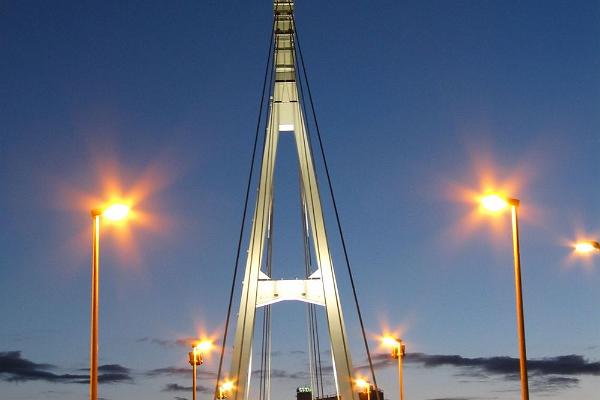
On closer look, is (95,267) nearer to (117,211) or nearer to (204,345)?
(117,211)

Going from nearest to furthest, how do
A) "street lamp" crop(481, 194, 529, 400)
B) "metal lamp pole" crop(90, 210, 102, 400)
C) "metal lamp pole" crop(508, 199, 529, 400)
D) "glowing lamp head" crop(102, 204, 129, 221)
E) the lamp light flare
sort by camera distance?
1. "metal lamp pole" crop(90, 210, 102, 400)
2. "glowing lamp head" crop(102, 204, 129, 221)
3. "metal lamp pole" crop(508, 199, 529, 400)
4. "street lamp" crop(481, 194, 529, 400)
5. the lamp light flare

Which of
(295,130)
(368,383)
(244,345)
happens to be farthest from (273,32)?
(368,383)

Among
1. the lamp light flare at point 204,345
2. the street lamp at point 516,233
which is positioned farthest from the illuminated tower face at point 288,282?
the street lamp at point 516,233

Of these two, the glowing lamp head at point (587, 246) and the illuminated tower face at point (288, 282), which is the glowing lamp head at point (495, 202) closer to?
the glowing lamp head at point (587, 246)

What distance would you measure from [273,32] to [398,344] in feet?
43.0

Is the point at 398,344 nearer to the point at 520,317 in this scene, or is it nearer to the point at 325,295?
the point at 325,295

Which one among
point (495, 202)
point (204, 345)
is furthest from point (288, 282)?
point (495, 202)

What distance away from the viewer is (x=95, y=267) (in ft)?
55.9

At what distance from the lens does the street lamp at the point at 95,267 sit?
16281 millimetres

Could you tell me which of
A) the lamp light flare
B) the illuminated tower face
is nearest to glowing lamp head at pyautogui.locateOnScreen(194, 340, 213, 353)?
the lamp light flare

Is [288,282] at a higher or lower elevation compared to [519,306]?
higher

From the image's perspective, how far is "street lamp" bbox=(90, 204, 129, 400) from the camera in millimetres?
16281

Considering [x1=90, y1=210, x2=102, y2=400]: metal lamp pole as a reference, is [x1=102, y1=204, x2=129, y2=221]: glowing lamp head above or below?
above

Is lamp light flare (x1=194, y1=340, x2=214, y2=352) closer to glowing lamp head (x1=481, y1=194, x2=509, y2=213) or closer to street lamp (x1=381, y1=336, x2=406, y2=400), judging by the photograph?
street lamp (x1=381, y1=336, x2=406, y2=400)
